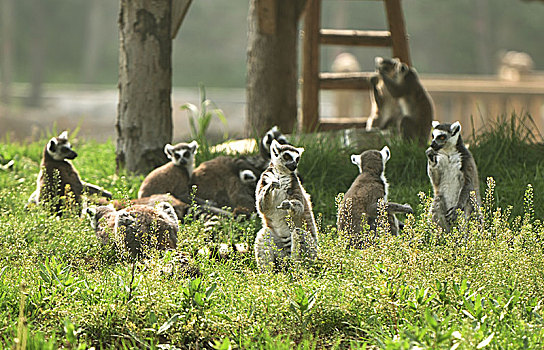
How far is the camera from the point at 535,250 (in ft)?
11.5

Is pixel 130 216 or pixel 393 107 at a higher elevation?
pixel 393 107

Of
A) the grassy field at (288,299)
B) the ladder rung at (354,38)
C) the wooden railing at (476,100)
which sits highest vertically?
the ladder rung at (354,38)

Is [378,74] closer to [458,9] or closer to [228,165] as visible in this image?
[228,165]

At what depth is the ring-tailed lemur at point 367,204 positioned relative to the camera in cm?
404

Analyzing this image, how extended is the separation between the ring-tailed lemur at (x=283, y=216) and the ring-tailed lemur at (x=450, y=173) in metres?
0.97

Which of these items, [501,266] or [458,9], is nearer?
[501,266]

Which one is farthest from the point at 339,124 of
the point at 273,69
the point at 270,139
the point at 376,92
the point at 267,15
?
the point at 270,139

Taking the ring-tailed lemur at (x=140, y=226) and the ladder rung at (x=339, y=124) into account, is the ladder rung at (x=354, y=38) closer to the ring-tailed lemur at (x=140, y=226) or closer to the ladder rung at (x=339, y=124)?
the ladder rung at (x=339, y=124)

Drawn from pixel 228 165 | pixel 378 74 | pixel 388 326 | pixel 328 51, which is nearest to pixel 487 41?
pixel 328 51

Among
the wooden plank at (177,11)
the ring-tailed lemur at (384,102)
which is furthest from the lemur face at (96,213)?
the ring-tailed lemur at (384,102)

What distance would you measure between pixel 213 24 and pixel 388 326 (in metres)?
26.3

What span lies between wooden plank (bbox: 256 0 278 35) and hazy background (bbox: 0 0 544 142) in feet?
51.5

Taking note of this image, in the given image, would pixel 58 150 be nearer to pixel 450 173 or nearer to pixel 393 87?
pixel 450 173

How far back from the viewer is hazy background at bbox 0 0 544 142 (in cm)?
2445
